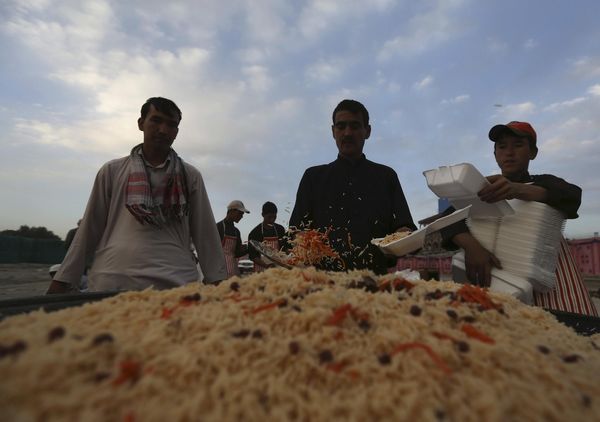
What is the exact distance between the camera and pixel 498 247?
→ 2555mm

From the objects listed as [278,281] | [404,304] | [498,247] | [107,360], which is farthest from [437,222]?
[107,360]

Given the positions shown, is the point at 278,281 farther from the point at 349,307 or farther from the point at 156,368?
the point at 156,368

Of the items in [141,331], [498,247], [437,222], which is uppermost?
[437,222]

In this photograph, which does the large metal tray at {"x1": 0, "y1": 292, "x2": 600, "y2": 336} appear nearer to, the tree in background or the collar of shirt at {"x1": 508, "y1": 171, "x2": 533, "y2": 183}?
the collar of shirt at {"x1": 508, "y1": 171, "x2": 533, "y2": 183}

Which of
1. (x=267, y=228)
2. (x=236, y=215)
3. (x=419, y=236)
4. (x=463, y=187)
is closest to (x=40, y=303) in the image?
(x=419, y=236)

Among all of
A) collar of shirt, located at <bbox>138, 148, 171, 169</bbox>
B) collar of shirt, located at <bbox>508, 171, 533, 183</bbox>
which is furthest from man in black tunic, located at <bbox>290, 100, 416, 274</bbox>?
collar of shirt, located at <bbox>138, 148, 171, 169</bbox>

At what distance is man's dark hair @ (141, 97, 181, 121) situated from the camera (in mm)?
3246

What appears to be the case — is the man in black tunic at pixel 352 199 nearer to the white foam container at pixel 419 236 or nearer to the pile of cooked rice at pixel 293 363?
the white foam container at pixel 419 236

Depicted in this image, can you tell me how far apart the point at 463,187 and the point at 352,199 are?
1360mm

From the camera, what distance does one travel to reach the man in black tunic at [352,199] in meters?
3.39

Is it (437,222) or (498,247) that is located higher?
(437,222)

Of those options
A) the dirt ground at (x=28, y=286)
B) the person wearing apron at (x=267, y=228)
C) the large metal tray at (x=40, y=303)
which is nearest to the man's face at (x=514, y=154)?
the large metal tray at (x=40, y=303)

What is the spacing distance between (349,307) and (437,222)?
4.38 ft

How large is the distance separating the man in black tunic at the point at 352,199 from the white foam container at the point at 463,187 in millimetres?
866
